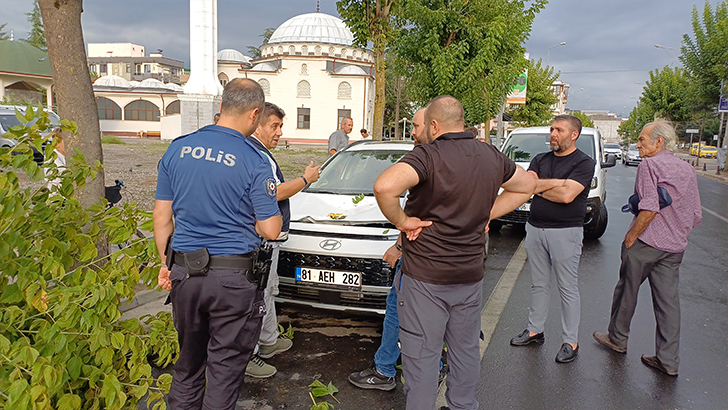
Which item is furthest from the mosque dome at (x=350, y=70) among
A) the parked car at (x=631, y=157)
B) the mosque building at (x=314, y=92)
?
the parked car at (x=631, y=157)

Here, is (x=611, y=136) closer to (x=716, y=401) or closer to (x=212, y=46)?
(x=212, y=46)

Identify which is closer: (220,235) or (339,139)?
(220,235)

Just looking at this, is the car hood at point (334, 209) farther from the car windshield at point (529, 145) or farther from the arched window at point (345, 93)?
the arched window at point (345, 93)

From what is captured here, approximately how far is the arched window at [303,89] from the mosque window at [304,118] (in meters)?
1.52

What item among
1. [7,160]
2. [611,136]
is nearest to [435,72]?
[7,160]

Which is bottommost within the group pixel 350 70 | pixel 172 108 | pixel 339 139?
pixel 339 139

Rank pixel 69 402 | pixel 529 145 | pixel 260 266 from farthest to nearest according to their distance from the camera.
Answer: pixel 529 145
pixel 260 266
pixel 69 402

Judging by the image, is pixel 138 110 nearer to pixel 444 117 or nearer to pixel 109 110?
pixel 109 110

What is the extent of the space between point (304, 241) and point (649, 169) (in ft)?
9.09

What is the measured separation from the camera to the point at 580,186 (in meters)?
3.91

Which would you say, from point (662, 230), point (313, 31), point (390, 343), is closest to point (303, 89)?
point (313, 31)

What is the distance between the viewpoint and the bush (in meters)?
2.25

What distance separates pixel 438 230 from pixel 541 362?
211 centimetres

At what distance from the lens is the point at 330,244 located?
4273 millimetres
